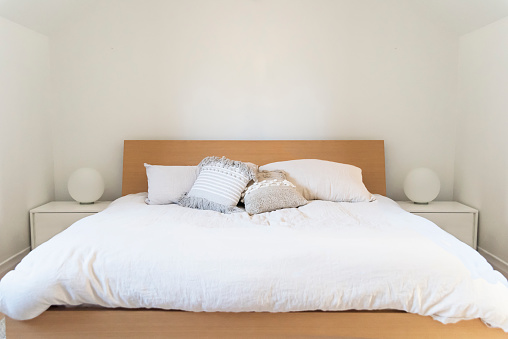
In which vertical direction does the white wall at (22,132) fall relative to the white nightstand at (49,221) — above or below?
above

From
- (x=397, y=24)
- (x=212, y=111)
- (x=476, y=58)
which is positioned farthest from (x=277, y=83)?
(x=476, y=58)

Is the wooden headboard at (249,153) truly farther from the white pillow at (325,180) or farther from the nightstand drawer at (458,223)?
the nightstand drawer at (458,223)

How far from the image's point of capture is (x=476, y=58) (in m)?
3.59

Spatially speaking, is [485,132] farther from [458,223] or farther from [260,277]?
[260,277]

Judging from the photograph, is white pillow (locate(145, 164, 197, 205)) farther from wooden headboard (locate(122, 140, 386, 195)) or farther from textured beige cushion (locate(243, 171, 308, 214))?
textured beige cushion (locate(243, 171, 308, 214))

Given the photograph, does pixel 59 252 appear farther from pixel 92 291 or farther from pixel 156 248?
pixel 156 248

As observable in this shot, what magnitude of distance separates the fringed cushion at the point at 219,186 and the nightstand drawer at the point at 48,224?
99 cm

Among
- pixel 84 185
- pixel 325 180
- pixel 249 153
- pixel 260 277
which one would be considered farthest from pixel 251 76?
pixel 260 277

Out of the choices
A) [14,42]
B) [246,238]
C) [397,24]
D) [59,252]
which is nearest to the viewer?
[59,252]

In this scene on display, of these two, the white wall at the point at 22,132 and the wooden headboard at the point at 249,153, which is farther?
the wooden headboard at the point at 249,153

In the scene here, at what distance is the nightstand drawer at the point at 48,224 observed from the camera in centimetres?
345

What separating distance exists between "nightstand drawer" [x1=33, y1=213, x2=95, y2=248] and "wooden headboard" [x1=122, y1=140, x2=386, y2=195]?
0.54 metres

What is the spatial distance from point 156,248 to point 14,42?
233 cm

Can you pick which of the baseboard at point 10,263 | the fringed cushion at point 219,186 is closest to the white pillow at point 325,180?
the fringed cushion at point 219,186
